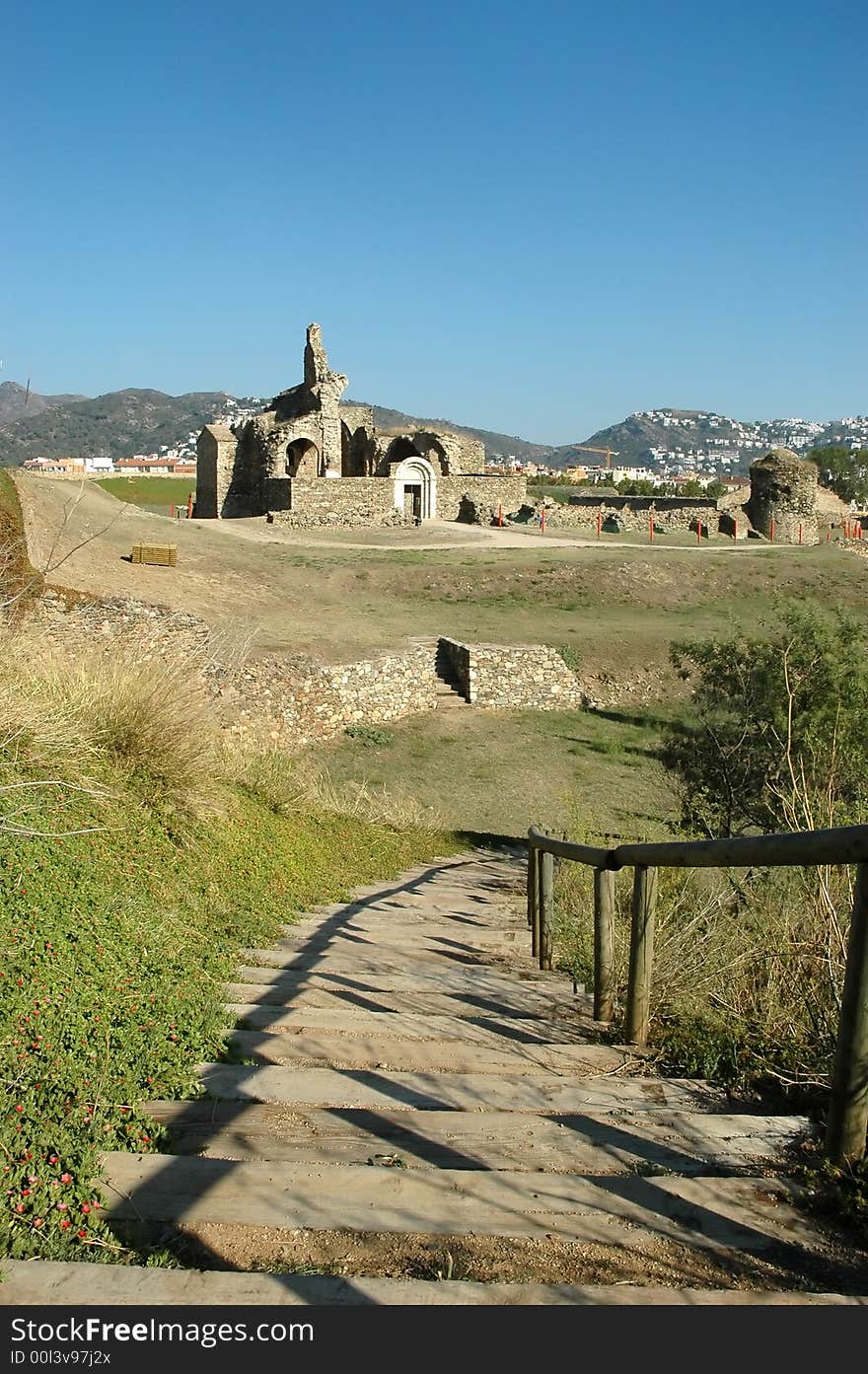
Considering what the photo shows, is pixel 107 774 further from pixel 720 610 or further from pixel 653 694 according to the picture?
pixel 720 610

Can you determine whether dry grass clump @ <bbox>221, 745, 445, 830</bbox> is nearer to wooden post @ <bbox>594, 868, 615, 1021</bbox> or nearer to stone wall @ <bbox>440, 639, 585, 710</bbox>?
wooden post @ <bbox>594, 868, 615, 1021</bbox>

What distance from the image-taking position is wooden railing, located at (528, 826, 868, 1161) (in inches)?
112

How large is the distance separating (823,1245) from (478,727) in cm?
1789

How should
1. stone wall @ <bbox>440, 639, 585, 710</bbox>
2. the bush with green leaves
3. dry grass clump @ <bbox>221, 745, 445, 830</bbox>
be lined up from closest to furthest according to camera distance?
1. dry grass clump @ <bbox>221, 745, 445, 830</bbox>
2. the bush with green leaves
3. stone wall @ <bbox>440, 639, 585, 710</bbox>

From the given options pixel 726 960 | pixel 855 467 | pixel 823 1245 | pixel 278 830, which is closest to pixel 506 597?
pixel 278 830

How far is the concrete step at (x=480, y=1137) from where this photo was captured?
2.82 metres

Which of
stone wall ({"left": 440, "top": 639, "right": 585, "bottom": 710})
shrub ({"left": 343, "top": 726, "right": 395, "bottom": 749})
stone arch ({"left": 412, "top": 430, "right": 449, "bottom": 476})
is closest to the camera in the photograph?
shrub ({"left": 343, "top": 726, "right": 395, "bottom": 749})

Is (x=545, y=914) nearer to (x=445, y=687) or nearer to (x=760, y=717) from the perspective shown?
(x=760, y=717)

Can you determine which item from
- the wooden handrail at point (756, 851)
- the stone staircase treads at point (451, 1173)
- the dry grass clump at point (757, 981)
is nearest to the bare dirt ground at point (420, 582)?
the dry grass clump at point (757, 981)

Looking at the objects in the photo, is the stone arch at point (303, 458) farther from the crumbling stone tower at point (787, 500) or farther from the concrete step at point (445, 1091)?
the concrete step at point (445, 1091)

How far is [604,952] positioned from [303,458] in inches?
1587

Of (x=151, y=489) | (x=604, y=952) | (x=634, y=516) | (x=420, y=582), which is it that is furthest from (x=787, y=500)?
(x=604, y=952)

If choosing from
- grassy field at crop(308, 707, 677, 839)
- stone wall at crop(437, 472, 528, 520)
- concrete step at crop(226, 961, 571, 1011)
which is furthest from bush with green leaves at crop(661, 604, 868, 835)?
stone wall at crop(437, 472, 528, 520)

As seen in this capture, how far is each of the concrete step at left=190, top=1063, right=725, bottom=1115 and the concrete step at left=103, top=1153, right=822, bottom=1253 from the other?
1.74ft
